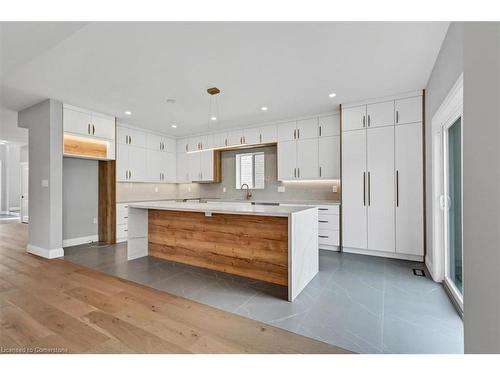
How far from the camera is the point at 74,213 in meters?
4.80

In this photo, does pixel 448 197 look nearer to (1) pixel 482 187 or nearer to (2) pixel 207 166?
(1) pixel 482 187

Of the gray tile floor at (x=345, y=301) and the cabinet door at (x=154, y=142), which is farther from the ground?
the cabinet door at (x=154, y=142)

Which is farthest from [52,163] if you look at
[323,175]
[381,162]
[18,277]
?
[381,162]

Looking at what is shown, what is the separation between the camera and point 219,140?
5.91m

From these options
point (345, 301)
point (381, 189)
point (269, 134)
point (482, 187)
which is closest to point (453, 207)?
point (381, 189)

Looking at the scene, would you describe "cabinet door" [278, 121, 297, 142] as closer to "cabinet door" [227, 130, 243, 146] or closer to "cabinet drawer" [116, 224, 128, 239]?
"cabinet door" [227, 130, 243, 146]

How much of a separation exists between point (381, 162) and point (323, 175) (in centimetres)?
107

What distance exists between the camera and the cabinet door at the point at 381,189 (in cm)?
376

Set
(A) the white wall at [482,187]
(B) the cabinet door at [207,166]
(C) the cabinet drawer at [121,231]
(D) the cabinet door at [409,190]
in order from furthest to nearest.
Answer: (B) the cabinet door at [207,166]
(C) the cabinet drawer at [121,231]
(D) the cabinet door at [409,190]
(A) the white wall at [482,187]

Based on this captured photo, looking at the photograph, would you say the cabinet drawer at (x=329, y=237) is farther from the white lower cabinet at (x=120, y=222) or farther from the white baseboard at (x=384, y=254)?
the white lower cabinet at (x=120, y=222)

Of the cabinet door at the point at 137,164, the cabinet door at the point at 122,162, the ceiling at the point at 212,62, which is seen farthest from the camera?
the cabinet door at the point at 137,164

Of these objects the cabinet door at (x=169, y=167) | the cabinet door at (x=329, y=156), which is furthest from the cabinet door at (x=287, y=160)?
the cabinet door at (x=169, y=167)

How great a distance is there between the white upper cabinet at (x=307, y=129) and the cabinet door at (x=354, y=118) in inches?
26.3

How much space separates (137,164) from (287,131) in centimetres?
348
